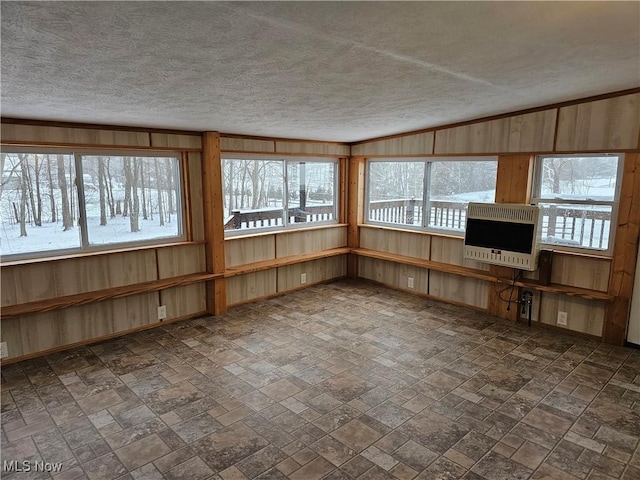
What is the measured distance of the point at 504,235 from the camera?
15.3 feet

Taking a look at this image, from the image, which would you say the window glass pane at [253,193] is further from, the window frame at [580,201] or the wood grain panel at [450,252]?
the window frame at [580,201]

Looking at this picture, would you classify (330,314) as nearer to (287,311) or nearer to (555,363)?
(287,311)

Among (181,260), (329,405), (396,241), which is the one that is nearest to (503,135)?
(396,241)

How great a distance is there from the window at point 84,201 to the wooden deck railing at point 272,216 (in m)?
0.77

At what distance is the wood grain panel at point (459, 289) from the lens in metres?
5.20

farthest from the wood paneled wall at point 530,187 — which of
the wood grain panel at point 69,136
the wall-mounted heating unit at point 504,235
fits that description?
the wood grain panel at point 69,136

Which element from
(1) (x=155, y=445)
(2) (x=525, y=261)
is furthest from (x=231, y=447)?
(2) (x=525, y=261)

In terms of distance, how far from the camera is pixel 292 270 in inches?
236

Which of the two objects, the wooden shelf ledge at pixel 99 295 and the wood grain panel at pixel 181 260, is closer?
the wooden shelf ledge at pixel 99 295

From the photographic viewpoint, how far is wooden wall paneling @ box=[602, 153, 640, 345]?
391cm

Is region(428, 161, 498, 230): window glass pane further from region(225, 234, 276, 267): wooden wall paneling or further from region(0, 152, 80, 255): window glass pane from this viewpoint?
region(0, 152, 80, 255): window glass pane

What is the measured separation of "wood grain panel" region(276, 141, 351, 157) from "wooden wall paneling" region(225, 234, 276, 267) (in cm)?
122

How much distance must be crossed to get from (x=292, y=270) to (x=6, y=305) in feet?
10.9

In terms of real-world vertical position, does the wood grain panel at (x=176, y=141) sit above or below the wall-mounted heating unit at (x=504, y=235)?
above
